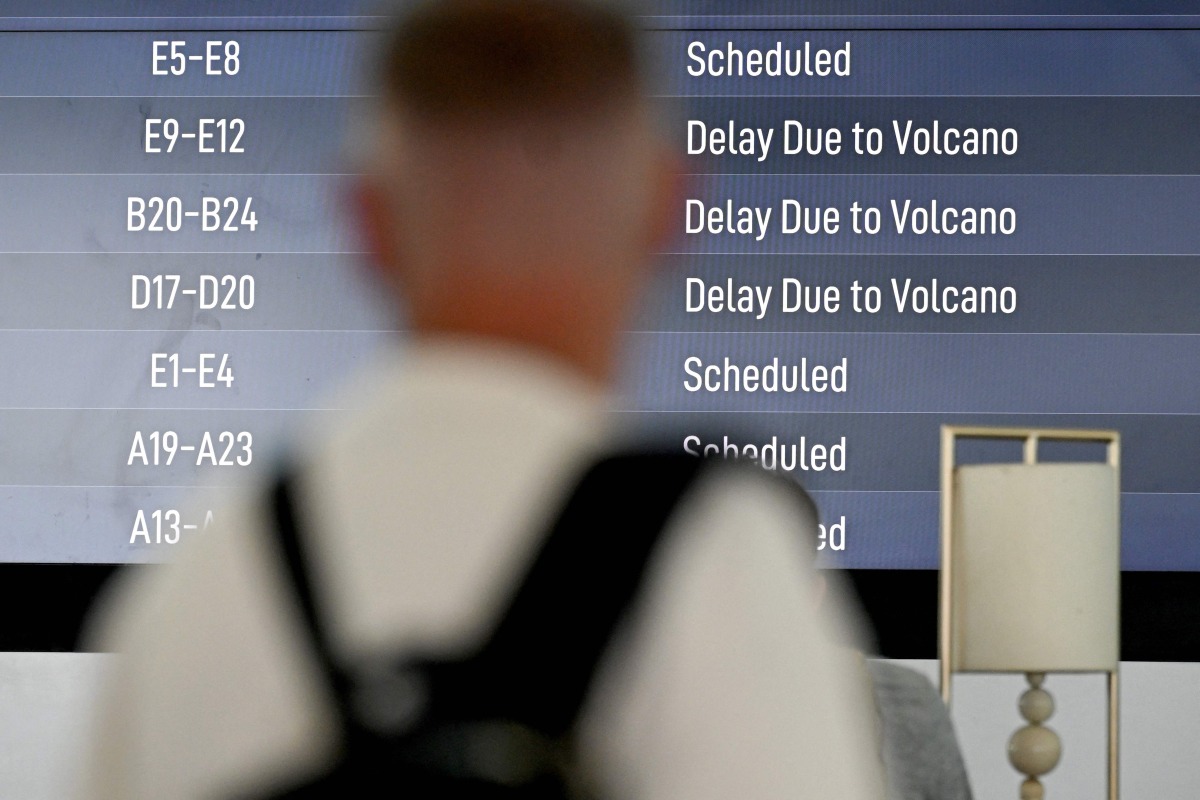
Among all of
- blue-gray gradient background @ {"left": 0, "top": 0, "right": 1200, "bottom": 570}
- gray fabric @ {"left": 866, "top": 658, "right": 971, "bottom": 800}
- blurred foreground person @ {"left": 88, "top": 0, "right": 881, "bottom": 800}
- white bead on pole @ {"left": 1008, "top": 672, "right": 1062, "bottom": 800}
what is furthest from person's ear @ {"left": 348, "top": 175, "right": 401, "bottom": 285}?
blue-gray gradient background @ {"left": 0, "top": 0, "right": 1200, "bottom": 570}

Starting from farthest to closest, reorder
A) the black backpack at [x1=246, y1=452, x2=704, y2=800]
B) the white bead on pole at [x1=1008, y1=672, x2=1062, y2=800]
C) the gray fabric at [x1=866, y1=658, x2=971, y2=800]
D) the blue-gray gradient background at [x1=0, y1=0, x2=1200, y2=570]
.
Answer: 1. the blue-gray gradient background at [x1=0, y1=0, x2=1200, y2=570]
2. the white bead on pole at [x1=1008, y1=672, x2=1062, y2=800]
3. the gray fabric at [x1=866, y1=658, x2=971, y2=800]
4. the black backpack at [x1=246, y1=452, x2=704, y2=800]

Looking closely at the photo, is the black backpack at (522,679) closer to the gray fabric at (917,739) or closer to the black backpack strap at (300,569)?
the black backpack strap at (300,569)

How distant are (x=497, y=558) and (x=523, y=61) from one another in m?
0.16

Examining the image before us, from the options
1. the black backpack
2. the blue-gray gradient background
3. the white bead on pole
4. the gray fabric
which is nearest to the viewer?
the black backpack

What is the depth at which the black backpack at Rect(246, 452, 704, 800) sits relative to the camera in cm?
42

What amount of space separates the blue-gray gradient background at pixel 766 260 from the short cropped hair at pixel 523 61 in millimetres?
2137

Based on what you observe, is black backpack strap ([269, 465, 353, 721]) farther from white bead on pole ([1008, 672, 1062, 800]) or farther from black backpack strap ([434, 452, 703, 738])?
white bead on pole ([1008, 672, 1062, 800])

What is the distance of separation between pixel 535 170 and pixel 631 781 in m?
0.19

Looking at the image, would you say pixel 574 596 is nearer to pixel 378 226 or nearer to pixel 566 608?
pixel 566 608

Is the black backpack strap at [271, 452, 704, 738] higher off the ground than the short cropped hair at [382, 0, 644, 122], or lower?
lower

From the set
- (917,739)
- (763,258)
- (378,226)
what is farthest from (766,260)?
(378,226)

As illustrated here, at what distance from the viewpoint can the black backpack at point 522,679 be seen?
1.37 feet

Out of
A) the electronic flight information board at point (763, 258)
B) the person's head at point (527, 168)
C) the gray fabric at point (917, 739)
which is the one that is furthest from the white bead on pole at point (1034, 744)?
the person's head at point (527, 168)

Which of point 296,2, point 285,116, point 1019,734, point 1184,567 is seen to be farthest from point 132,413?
Answer: point 1184,567
